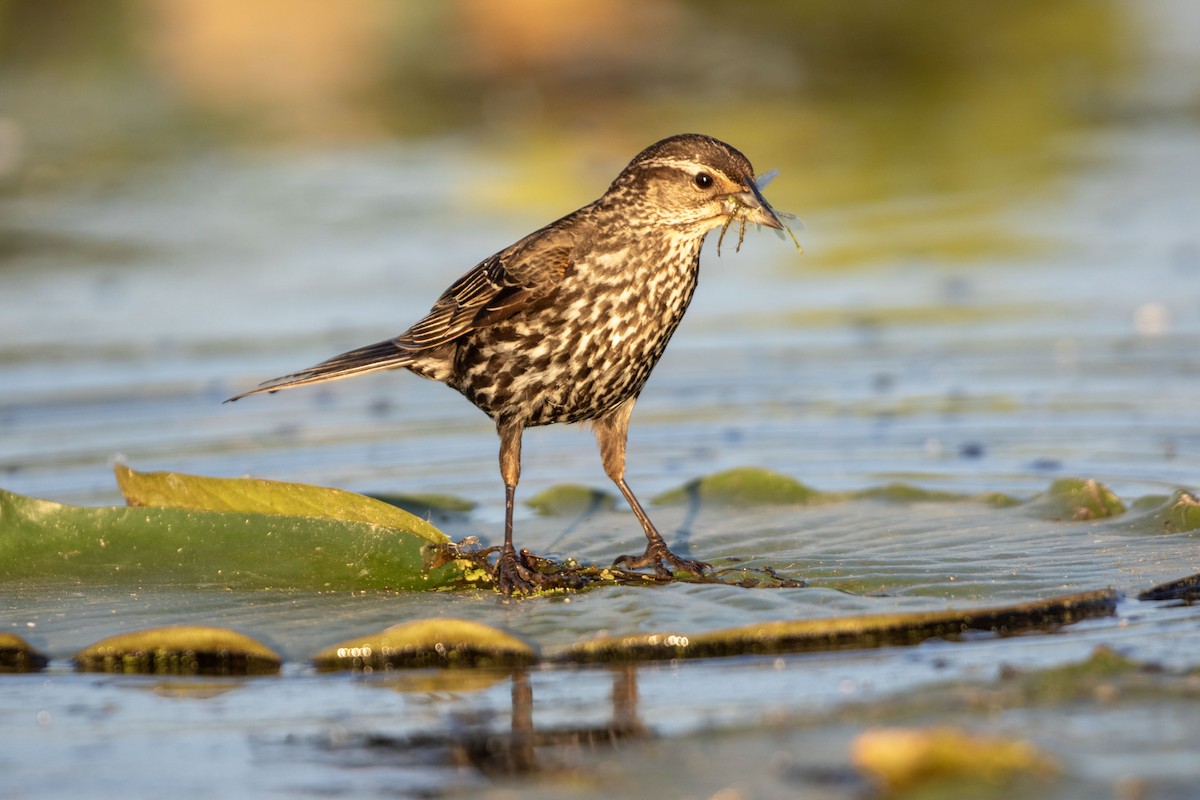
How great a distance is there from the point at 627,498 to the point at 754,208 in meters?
→ 1.22

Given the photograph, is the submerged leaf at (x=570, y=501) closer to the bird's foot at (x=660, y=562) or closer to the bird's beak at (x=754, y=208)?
Result: the bird's foot at (x=660, y=562)

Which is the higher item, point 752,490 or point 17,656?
point 752,490

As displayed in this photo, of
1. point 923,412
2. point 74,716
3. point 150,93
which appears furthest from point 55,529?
point 150,93

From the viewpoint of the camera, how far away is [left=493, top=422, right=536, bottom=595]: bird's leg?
6.28 metres

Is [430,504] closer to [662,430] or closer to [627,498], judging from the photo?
[627,498]

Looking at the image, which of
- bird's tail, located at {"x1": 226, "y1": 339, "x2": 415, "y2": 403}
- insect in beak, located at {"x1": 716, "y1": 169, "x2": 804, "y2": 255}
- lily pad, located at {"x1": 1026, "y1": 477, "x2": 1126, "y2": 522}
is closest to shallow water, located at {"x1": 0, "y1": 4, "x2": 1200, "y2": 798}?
lily pad, located at {"x1": 1026, "y1": 477, "x2": 1126, "y2": 522}

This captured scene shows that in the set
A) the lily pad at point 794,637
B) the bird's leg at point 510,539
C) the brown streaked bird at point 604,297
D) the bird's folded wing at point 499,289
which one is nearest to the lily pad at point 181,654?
the lily pad at point 794,637

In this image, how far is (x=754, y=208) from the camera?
6.70 m

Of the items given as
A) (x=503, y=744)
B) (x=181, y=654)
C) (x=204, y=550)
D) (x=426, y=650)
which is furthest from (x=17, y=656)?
(x=503, y=744)

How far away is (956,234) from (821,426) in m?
4.53

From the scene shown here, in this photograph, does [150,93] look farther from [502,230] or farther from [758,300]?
[758,300]

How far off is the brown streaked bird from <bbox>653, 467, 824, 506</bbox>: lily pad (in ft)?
1.86

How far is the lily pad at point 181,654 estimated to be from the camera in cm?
547

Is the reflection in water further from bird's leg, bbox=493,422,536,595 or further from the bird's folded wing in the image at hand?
the bird's folded wing
